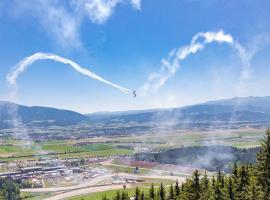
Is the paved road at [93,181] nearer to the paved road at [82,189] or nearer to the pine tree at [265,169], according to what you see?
the paved road at [82,189]

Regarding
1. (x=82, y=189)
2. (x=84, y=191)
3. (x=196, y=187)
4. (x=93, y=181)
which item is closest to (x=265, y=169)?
(x=196, y=187)

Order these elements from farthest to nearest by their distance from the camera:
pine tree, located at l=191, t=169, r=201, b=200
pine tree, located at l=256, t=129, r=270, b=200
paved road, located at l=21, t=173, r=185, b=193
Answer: paved road, located at l=21, t=173, r=185, b=193, pine tree, located at l=191, t=169, r=201, b=200, pine tree, located at l=256, t=129, r=270, b=200

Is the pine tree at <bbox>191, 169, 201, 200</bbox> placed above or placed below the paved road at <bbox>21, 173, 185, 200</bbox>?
above

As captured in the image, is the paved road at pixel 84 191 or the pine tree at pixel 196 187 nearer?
the pine tree at pixel 196 187

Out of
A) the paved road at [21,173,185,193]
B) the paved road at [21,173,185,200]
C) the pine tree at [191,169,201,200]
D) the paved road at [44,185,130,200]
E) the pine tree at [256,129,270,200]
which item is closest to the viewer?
the pine tree at [256,129,270,200]

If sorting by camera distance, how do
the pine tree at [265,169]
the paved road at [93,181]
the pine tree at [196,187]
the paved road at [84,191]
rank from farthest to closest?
the paved road at [93,181]
the paved road at [84,191]
the pine tree at [196,187]
the pine tree at [265,169]

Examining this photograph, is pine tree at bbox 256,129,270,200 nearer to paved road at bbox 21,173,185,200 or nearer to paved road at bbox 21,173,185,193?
paved road at bbox 21,173,185,200

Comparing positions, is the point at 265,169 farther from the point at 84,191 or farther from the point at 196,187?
the point at 84,191

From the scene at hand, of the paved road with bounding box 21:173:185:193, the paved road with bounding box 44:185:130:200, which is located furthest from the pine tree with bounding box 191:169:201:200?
the paved road with bounding box 21:173:185:193

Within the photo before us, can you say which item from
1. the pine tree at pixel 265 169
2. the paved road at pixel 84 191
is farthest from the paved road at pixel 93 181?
the pine tree at pixel 265 169

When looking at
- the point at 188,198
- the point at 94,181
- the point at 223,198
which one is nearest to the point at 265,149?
the point at 223,198

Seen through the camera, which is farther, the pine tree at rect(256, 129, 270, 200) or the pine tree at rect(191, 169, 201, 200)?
the pine tree at rect(191, 169, 201, 200)
